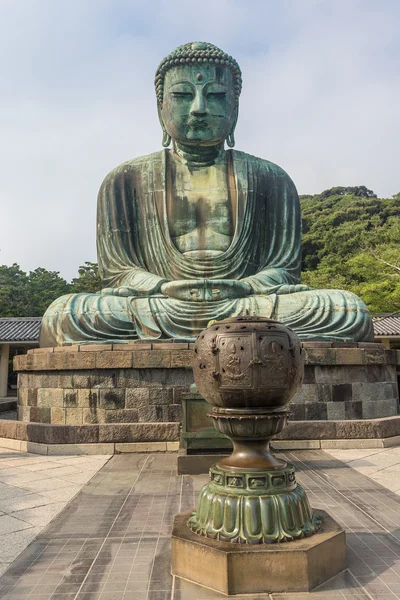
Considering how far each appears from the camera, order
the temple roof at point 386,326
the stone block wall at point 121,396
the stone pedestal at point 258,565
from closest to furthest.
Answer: the stone pedestal at point 258,565
the stone block wall at point 121,396
the temple roof at point 386,326

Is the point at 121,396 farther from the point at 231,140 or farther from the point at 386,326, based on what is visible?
the point at 386,326

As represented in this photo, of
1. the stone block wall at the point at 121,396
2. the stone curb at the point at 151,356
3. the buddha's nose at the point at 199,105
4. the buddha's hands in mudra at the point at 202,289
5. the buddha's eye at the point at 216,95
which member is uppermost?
the buddha's eye at the point at 216,95

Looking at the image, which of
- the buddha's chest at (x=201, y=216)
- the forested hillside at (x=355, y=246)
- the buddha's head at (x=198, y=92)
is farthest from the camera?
the forested hillside at (x=355, y=246)

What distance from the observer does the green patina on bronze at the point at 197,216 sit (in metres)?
7.76

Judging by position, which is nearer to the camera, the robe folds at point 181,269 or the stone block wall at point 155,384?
the stone block wall at point 155,384

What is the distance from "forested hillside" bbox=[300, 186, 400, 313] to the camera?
1894 cm

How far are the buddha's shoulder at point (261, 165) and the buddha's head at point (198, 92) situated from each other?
1.75ft

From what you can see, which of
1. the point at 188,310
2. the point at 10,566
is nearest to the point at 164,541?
the point at 10,566

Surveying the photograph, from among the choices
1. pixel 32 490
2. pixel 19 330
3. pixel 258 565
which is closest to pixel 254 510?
pixel 258 565

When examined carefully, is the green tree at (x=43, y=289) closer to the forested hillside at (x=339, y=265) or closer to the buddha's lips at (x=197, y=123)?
the forested hillside at (x=339, y=265)

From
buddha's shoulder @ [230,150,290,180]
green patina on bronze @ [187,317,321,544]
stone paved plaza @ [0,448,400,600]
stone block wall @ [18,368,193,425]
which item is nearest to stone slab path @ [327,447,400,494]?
stone paved plaza @ [0,448,400,600]

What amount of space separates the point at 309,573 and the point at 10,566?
1.59 meters

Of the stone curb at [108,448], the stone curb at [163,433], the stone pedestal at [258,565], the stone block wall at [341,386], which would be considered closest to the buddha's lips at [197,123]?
the stone block wall at [341,386]

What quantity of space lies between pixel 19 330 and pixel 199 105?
12.9m
